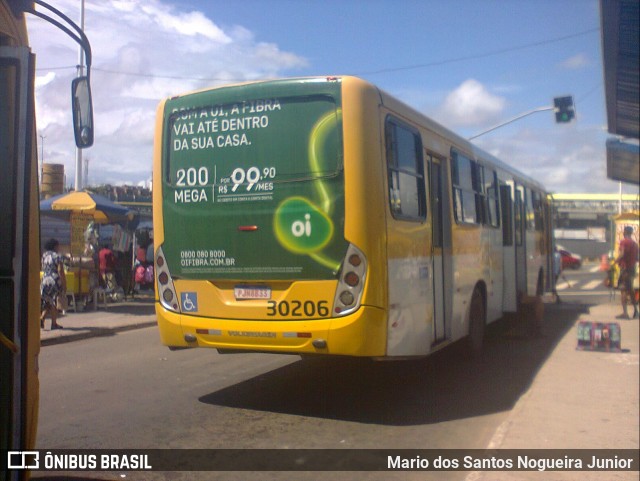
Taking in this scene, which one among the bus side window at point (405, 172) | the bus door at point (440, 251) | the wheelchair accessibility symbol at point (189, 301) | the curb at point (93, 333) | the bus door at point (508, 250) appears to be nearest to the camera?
the bus side window at point (405, 172)

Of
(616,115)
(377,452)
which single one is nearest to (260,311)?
(377,452)

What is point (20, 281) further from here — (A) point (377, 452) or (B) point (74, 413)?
(B) point (74, 413)

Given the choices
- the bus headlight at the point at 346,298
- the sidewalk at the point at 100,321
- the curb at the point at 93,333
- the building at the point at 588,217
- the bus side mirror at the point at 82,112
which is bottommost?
the curb at the point at 93,333

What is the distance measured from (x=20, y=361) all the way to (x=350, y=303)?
3.41 metres

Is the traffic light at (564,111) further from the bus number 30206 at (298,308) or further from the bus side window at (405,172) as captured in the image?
the bus number 30206 at (298,308)

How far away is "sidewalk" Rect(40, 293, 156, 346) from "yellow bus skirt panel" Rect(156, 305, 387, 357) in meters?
5.75

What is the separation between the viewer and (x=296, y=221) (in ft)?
21.3

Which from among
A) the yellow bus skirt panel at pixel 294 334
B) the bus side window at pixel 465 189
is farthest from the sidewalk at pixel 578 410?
the bus side window at pixel 465 189

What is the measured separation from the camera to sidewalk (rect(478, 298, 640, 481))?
19.0 feet

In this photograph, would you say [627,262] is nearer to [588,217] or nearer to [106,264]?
[106,264]

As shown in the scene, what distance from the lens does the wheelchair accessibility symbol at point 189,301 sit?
6.88 meters

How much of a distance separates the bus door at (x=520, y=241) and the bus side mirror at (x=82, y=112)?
33.8ft

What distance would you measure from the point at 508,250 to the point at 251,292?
276 inches

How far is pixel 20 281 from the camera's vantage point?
327cm
